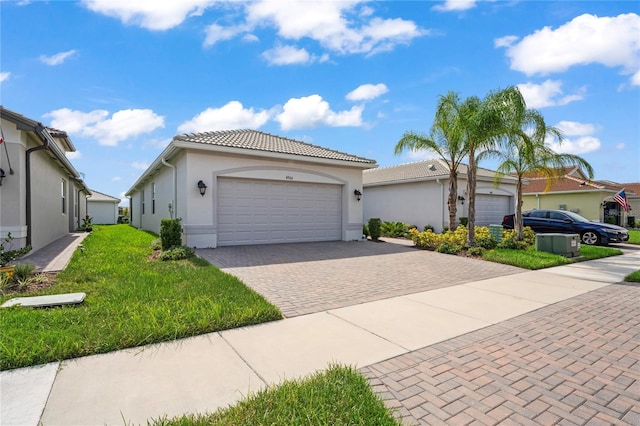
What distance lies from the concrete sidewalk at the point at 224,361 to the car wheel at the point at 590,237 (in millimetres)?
12196

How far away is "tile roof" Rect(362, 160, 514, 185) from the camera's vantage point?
18.1 m

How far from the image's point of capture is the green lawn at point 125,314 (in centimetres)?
353

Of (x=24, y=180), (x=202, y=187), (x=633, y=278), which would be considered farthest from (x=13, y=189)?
(x=633, y=278)

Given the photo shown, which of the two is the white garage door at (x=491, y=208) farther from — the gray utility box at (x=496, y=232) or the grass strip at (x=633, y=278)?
the grass strip at (x=633, y=278)

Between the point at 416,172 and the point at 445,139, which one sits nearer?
the point at 445,139

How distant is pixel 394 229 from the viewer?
59.0 ft

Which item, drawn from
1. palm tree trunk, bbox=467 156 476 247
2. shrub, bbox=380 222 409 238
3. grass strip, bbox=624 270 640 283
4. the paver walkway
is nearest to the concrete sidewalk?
the paver walkway

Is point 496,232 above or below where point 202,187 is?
below

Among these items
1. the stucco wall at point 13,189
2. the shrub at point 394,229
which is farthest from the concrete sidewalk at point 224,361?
the shrub at point 394,229

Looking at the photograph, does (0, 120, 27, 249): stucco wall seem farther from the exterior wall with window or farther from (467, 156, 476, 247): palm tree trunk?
(467, 156, 476, 247): palm tree trunk

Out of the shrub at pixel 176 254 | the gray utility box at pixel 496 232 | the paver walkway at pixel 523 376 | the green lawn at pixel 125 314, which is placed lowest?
the paver walkway at pixel 523 376

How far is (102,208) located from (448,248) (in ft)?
118

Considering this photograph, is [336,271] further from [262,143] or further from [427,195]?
[427,195]

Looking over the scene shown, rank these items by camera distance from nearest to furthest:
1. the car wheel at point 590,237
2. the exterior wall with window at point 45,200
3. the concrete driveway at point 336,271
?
1. the concrete driveway at point 336,271
2. the exterior wall with window at point 45,200
3. the car wheel at point 590,237
